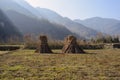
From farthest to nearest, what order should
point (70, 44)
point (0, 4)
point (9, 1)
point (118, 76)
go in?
point (9, 1)
point (0, 4)
point (70, 44)
point (118, 76)

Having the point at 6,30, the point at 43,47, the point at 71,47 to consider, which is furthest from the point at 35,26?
the point at 71,47

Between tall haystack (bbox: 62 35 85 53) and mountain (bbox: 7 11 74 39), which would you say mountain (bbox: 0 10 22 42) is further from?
tall haystack (bbox: 62 35 85 53)

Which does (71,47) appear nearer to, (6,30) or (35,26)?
(6,30)

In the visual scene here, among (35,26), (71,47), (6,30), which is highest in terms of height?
(35,26)

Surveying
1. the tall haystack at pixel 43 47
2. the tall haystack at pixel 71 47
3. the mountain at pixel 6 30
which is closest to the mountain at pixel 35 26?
the mountain at pixel 6 30

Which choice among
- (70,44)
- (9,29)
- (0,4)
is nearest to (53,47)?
(70,44)

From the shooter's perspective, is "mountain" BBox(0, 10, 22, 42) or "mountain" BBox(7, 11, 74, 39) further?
"mountain" BBox(7, 11, 74, 39)

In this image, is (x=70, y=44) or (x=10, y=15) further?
(x=10, y=15)

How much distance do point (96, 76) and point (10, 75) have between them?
320 centimetres

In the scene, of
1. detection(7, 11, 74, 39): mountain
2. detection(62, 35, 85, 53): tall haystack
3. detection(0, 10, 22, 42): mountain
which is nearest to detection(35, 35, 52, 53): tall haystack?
detection(62, 35, 85, 53): tall haystack

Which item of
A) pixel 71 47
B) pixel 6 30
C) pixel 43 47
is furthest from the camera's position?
pixel 6 30

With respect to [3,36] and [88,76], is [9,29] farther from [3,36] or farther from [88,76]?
[88,76]

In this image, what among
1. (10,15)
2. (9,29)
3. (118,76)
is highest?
Result: (10,15)

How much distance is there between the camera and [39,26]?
118000mm
